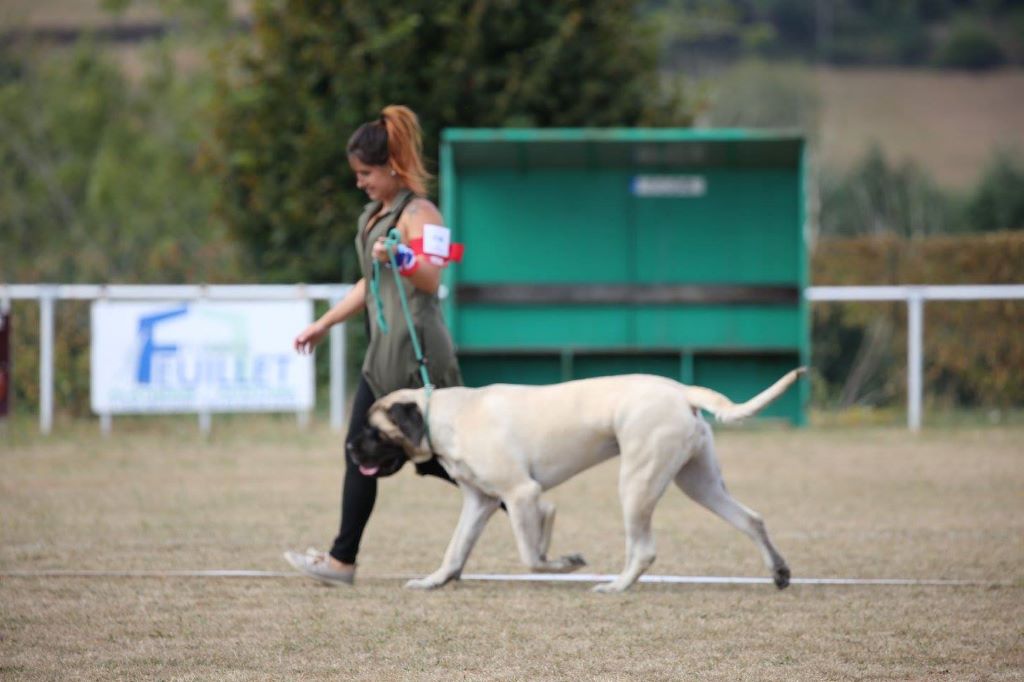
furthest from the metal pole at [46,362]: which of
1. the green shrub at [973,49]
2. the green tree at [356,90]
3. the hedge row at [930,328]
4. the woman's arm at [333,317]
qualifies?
the green shrub at [973,49]

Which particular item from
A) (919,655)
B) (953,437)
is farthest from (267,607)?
(953,437)

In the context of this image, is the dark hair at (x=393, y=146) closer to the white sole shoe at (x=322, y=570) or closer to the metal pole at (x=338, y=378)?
the white sole shoe at (x=322, y=570)

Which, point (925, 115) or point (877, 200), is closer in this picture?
point (877, 200)

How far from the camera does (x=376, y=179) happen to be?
6758 mm

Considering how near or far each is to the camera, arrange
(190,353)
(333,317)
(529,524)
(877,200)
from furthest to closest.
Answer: (877,200), (190,353), (333,317), (529,524)

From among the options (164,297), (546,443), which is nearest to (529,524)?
(546,443)

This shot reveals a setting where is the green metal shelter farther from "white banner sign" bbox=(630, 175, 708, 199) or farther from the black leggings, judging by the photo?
the black leggings

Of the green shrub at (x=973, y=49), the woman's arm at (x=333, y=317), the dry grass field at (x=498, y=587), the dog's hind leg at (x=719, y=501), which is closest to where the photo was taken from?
the dry grass field at (x=498, y=587)

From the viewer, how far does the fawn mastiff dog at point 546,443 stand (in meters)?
6.44

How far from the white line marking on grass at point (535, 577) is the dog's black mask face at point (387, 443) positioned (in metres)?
0.70

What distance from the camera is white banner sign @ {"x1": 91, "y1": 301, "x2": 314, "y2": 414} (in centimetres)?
1448

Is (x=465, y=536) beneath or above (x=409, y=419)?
beneath

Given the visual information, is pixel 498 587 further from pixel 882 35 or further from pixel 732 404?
pixel 882 35

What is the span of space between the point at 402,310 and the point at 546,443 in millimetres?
839
